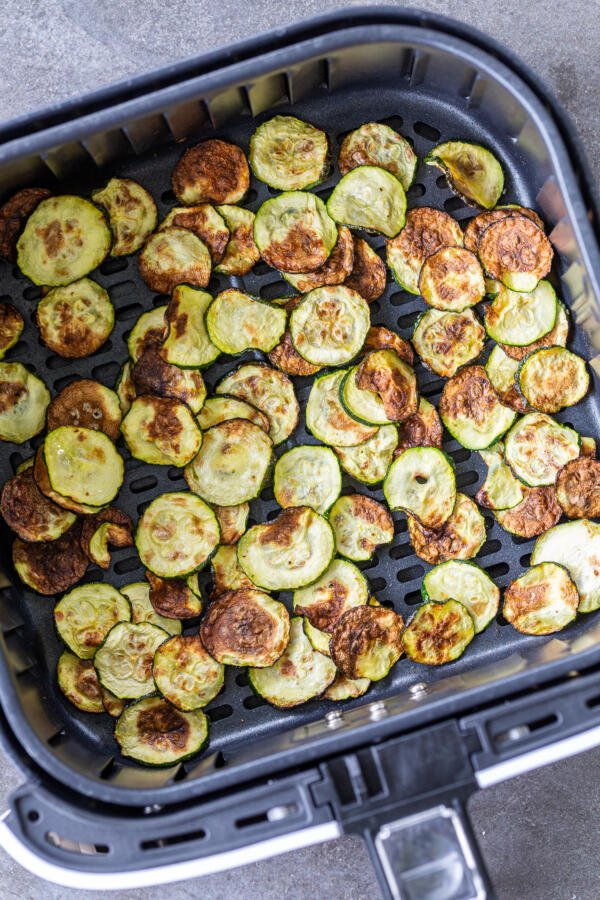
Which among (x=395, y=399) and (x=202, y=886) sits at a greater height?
(x=395, y=399)

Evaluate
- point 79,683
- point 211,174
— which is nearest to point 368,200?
point 211,174

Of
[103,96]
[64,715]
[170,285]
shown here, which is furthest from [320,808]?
[103,96]

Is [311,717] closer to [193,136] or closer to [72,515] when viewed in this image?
[72,515]

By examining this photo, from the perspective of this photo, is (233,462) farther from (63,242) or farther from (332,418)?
(63,242)

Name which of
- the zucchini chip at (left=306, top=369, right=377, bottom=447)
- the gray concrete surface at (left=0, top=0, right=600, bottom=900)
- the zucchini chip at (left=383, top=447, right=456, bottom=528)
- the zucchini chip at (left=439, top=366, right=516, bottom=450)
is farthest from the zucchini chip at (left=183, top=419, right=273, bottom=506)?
the gray concrete surface at (left=0, top=0, right=600, bottom=900)

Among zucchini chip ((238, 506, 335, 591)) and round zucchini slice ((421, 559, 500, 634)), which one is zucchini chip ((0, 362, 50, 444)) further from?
round zucchini slice ((421, 559, 500, 634))
